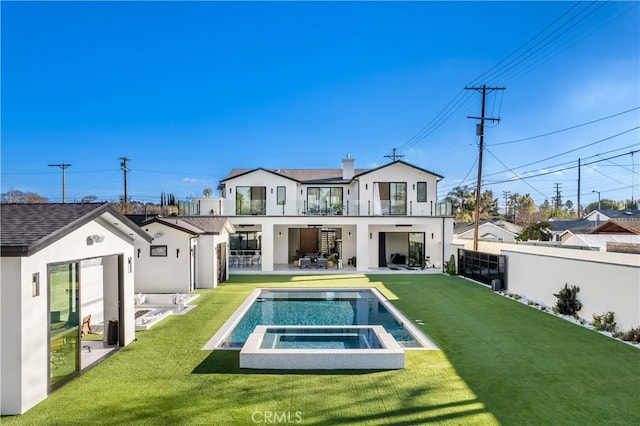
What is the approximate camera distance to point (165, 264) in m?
15.5

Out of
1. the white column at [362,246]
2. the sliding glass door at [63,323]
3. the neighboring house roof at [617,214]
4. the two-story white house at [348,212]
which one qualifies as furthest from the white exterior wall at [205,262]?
the neighboring house roof at [617,214]

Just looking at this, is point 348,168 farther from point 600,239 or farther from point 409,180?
point 600,239

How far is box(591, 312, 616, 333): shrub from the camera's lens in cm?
961

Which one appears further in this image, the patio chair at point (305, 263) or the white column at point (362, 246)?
the patio chair at point (305, 263)

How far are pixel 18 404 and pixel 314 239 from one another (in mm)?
22541

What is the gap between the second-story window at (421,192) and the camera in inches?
933

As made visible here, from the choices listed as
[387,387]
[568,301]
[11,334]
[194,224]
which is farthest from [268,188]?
[11,334]

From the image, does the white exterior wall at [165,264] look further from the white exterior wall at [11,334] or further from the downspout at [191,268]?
the white exterior wall at [11,334]

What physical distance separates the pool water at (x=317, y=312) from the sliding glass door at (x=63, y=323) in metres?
3.14

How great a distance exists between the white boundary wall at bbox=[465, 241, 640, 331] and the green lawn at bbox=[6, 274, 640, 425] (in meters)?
1.12

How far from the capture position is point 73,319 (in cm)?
688

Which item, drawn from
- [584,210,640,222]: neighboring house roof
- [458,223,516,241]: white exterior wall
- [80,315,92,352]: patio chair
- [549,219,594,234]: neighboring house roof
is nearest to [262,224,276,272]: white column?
[80,315,92,352]: patio chair

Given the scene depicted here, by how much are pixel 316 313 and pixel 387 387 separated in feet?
21.3

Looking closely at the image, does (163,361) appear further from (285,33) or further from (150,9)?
(285,33)
